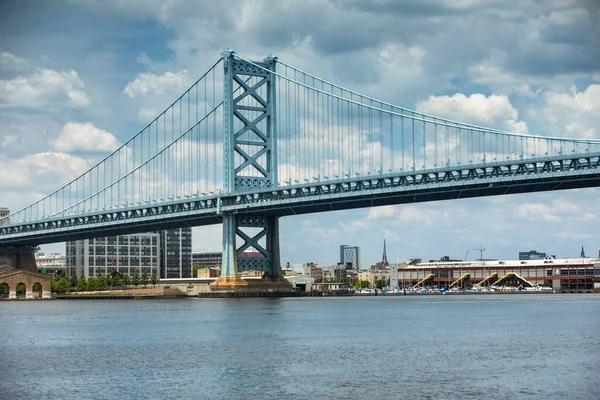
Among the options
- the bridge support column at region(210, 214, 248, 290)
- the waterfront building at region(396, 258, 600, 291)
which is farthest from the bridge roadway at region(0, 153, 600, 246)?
the waterfront building at region(396, 258, 600, 291)

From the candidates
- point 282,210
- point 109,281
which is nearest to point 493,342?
point 282,210

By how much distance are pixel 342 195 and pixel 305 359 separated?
A: 48.1m

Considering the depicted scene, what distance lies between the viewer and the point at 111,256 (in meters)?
172

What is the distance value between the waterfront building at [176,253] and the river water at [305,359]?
129 meters

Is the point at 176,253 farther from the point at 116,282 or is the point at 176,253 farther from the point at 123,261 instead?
the point at 116,282

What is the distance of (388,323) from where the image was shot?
56.0 meters

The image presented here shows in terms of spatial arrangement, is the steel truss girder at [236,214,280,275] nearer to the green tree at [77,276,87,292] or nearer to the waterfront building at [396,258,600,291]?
the green tree at [77,276,87,292]

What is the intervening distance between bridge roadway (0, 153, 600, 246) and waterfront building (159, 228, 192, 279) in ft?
250

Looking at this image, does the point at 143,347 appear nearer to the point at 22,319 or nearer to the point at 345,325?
the point at 345,325

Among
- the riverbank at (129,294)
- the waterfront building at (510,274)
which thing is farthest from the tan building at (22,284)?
the waterfront building at (510,274)

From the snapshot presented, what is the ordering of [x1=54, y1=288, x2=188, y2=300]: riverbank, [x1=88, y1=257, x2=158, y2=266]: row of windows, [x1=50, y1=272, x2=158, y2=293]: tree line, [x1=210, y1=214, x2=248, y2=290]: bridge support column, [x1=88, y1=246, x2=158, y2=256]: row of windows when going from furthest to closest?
[x1=88, y1=246, x2=158, y2=256]: row of windows, [x1=88, y1=257, x2=158, y2=266]: row of windows, [x1=50, y1=272, x2=158, y2=293]: tree line, [x1=54, y1=288, x2=188, y2=300]: riverbank, [x1=210, y1=214, x2=248, y2=290]: bridge support column

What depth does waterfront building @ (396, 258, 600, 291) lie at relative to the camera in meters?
149

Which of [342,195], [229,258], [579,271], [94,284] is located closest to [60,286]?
[94,284]

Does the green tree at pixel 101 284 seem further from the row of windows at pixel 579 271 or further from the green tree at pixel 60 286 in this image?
the row of windows at pixel 579 271
